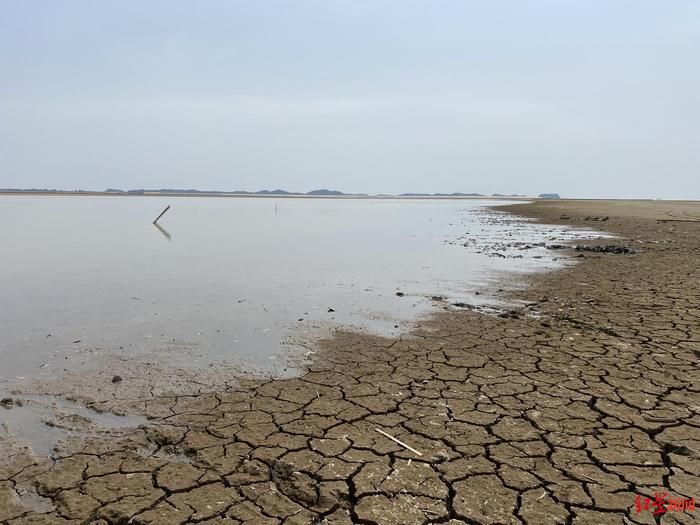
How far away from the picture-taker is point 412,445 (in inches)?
135

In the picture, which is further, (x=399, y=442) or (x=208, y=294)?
(x=208, y=294)

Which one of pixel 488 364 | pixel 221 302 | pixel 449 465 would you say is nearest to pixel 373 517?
pixel 449 465

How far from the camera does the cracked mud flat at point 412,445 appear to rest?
2.75 meters

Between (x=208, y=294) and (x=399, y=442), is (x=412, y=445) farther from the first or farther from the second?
(x=208, y=294)

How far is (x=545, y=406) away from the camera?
406 centimetres

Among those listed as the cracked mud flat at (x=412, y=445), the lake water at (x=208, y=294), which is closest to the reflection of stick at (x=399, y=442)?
the cracked mud flat at (x=412, y=445)

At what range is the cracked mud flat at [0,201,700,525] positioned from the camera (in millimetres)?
2750

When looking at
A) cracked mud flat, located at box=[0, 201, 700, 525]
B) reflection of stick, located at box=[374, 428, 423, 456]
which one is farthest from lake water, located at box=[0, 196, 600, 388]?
reflection of stick, located at box=[374, 428, 423, 456]

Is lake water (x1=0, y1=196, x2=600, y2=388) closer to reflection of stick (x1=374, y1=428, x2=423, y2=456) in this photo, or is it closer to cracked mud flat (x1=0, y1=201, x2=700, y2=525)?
cracked mud flat (x1=0, y1=201, x2=700, y2=525)

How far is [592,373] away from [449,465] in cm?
253

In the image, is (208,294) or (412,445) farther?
(208,294)

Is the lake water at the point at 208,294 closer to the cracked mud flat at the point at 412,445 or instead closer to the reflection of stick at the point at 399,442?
the cracked mud flat at the point at 412,445

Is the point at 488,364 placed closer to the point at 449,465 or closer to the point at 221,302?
the point at 449,465

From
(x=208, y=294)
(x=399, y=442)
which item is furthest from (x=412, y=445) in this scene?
(x=208, y=294)
